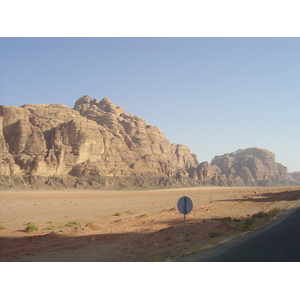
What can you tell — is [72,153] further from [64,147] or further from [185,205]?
[185,205]

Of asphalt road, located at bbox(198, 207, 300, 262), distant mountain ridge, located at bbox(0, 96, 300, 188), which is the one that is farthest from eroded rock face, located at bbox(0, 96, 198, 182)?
asphalt road, located at bbox(198, 207, 300, 262)

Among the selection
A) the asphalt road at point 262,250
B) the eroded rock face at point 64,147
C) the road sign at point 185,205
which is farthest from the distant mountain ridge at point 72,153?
the asphalt road at point 262,250

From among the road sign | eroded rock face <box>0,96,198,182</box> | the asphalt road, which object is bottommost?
the asphalt road

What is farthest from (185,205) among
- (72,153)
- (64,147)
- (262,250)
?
(64,147)

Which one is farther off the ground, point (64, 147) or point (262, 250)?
point (64, 147)

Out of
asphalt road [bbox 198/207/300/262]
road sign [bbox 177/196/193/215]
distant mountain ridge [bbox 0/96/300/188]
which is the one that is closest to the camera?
asphalt road [bbox 198/207/300/262]

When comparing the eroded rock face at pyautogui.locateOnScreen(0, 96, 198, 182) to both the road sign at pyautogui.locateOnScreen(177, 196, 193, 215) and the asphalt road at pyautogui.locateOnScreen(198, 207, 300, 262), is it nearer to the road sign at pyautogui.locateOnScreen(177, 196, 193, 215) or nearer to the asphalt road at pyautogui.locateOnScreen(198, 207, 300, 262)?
the road sign at pyautogui.locateOnScreen(177, 196, 193, 215)

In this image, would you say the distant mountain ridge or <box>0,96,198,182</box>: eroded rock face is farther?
<box>0,96,198,182</box>: eroded rock face

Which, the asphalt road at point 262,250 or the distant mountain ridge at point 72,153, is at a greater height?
the distant mountain ridge at point 72,153

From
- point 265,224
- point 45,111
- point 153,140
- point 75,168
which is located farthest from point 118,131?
point 265,224

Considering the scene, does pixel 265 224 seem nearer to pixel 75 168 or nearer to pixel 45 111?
pixel 75 168

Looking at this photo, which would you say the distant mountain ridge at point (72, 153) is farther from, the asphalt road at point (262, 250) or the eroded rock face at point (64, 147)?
the asphalt road at point (262, 250)

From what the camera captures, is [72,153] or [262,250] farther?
[72,153]

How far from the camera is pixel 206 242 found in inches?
538
